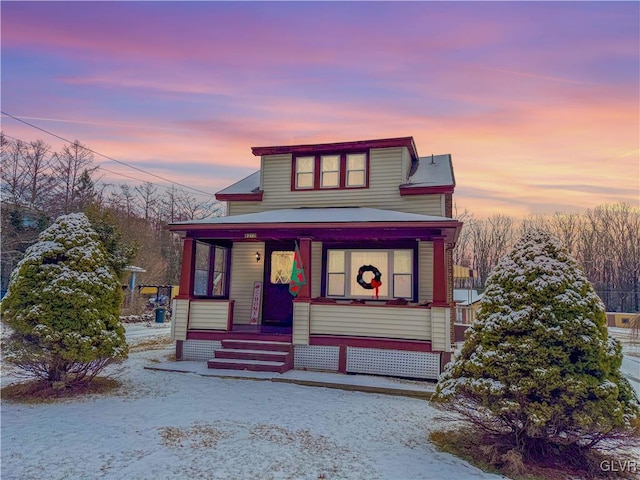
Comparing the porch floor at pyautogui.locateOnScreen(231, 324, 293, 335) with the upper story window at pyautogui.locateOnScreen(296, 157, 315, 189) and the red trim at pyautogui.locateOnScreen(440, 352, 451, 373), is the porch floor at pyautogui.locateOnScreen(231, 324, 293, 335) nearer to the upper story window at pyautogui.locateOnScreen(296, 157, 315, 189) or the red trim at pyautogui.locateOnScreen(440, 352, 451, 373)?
the red trim at pyautogui.locateOnScreen(440, 352, 451, 373)

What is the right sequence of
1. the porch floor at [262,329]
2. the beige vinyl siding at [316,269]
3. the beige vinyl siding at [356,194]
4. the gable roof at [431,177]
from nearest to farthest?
the porch floor at [262,329] → the gable roof at [431,177] → the beige vinyl siding at [316,269] → the beige vinyl siding at [356,194]

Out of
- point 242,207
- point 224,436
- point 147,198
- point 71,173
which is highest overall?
point 147,198

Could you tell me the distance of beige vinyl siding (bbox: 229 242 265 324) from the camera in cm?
1148

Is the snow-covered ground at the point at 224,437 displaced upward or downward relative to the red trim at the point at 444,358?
downward

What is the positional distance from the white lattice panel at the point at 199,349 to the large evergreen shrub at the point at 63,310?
2.99 meters

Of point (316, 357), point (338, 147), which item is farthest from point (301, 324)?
point (338, 147)

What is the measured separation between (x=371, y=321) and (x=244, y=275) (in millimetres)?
4377

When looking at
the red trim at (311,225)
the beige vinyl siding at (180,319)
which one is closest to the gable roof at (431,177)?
the red trim at (311,225)

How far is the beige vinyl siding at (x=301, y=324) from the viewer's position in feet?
30.2

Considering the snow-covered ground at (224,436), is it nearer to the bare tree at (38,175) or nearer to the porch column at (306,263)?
the porch column at (306,263)

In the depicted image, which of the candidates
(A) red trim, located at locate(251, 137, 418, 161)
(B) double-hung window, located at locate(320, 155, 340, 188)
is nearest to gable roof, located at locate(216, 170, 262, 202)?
(A) red trim, located at locate(251, 137, 418, 161)

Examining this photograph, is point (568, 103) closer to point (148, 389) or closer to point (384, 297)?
point (384, 297)

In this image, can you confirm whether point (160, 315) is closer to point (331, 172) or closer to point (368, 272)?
point (331, 172)

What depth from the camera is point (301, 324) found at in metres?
9.27
